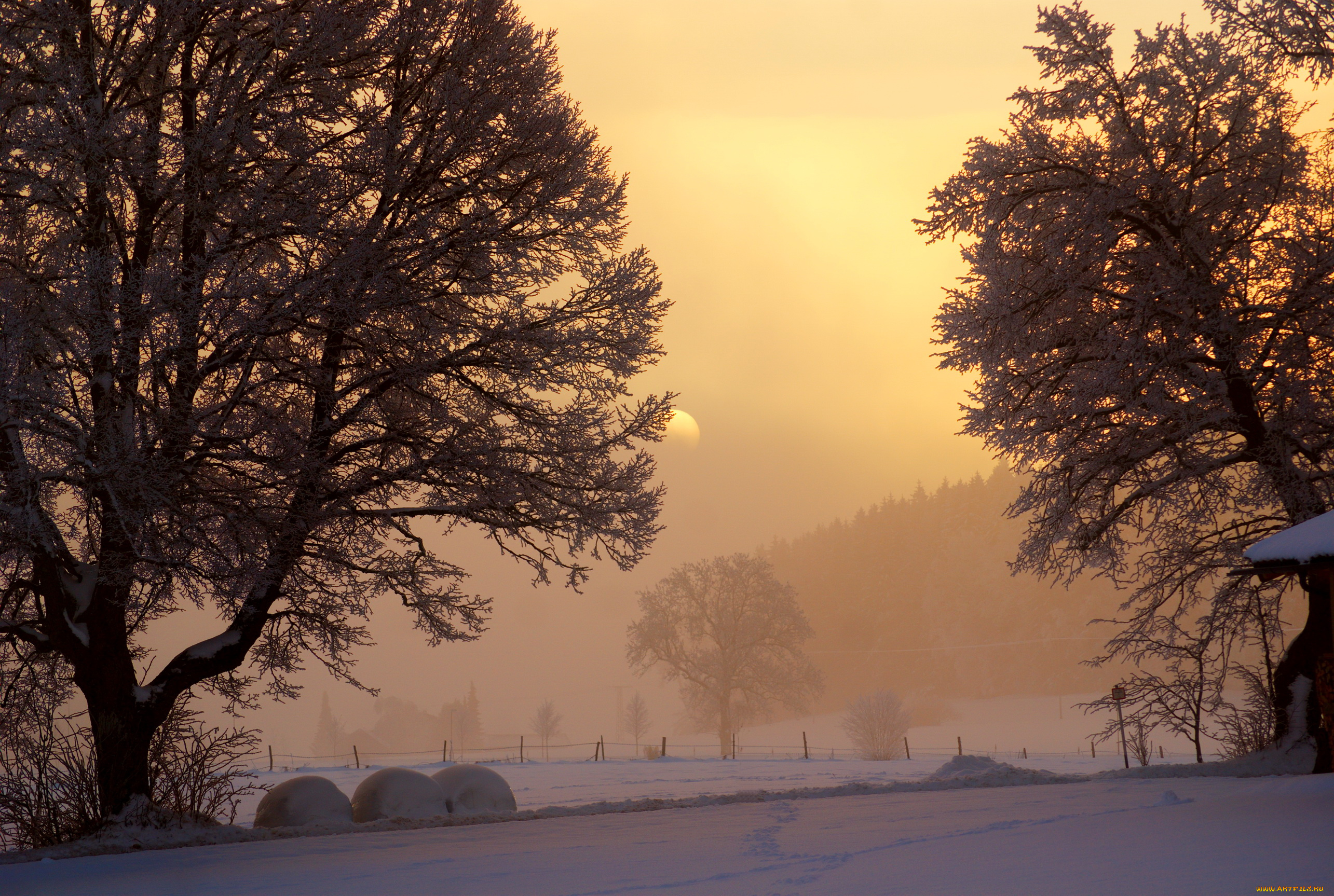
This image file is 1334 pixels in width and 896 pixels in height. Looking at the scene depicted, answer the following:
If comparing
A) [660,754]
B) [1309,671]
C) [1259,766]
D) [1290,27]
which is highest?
[1290,27]

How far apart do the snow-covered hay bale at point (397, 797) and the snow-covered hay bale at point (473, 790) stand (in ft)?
0.73

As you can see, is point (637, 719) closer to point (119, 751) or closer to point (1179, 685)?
point (1179, 685)

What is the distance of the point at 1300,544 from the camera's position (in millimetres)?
9383

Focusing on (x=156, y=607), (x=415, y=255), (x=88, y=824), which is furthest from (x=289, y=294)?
(x=88, y=824)

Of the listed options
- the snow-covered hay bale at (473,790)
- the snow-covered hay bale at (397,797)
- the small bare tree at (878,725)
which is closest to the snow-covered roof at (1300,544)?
the snow-covered hay bale at (473,790)

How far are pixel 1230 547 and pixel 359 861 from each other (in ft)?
43.5

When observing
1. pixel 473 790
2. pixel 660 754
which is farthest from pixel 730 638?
pixel 473 790

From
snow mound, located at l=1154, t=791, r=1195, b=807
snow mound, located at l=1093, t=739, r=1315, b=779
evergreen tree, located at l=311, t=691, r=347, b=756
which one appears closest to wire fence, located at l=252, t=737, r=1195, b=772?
snow mound, located at l=1093, t=739, r=1315, b=779

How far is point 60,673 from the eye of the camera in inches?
503

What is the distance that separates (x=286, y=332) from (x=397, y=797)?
7087 mm

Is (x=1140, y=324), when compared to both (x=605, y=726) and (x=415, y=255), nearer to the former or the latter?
(x=415, y=255)

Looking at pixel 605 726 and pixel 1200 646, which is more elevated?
pixel 1200 646

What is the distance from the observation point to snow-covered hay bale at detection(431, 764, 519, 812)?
545 inches

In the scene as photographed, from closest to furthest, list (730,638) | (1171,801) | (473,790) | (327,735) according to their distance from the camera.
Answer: (1171,801) → (473,790) → (730,638) → (327,735)
